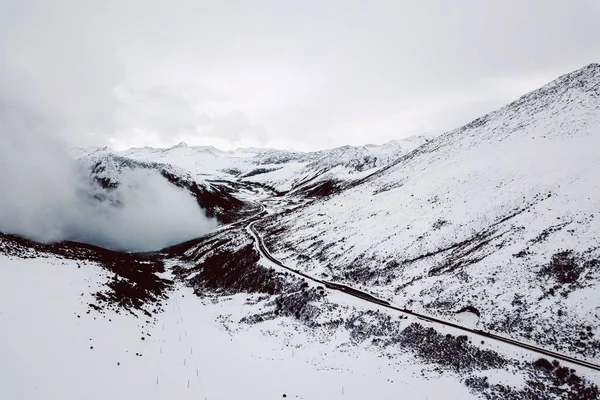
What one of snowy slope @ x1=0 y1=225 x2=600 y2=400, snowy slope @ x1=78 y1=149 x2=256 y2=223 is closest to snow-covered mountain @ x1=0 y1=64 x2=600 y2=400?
snowy slope @ x1=0 y1=225 x2=600 y2=400

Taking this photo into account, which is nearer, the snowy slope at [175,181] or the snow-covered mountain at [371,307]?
the snow-covered mountain at [371,307]

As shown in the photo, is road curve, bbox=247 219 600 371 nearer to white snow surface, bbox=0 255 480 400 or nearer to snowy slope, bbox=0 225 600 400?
snowy slope, bbox=0 225 600 400

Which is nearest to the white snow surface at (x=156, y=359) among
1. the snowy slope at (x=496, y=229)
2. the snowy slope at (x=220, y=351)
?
the snowy slope at (x=220, y=351)

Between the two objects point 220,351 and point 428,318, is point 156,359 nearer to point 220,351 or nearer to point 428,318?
point 220,351

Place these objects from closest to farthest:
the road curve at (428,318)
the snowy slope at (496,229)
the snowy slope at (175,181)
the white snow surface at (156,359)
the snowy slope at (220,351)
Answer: the white snow surface at (156,359)
the snowy slope at (220,351)
the road curve at (428,318)
the snowy slope at (496,229)
the snowy slope at (175,181)

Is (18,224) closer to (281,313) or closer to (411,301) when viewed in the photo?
(281,313)

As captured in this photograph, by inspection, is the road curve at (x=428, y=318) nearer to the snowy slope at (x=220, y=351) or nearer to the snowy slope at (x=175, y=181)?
the snowy slope at (x=220, y=351)
